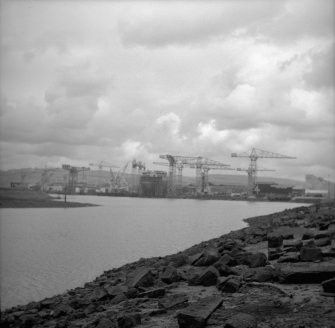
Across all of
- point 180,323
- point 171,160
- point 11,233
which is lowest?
point 11,233

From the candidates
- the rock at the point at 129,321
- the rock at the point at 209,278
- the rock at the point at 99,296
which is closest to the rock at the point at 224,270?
the rock at the point at 209,278

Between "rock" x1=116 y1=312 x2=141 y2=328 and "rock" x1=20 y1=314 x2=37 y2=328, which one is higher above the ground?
"rock" x1=116 y1=312 x2=141 y2=328

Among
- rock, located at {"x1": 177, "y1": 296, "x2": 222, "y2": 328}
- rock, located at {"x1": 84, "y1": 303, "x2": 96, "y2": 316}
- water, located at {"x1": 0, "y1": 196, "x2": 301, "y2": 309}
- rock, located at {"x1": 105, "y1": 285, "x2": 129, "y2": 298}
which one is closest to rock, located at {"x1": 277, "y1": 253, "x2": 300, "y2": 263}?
rock, located at {"x1": 105, "y1": 285, "x2": 129, "y2": 298}

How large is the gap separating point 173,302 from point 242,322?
1435mm

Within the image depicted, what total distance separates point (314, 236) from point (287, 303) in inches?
208

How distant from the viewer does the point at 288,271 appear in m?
5.31

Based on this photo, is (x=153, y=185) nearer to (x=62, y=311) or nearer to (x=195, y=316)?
(x=62, y=311)

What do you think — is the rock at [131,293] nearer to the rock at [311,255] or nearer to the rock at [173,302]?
the rock at [173,302]

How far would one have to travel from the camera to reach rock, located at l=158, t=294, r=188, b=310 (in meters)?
4.97

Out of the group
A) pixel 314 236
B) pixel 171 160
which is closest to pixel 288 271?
pixel 314 236

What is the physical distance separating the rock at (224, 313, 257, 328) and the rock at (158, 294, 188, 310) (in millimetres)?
1234

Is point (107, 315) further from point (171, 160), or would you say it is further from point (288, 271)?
point (171, 160)

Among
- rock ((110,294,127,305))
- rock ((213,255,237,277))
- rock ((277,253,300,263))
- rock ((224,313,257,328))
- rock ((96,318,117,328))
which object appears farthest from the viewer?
rock ((277,253,300,263))

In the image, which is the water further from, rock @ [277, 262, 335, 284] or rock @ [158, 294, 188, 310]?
rock @ [277, 262, 335, 284]
